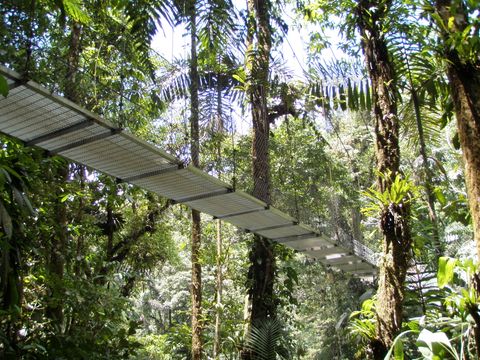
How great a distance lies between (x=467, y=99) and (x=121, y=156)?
1846 millimetres

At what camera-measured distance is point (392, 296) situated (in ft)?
8.21

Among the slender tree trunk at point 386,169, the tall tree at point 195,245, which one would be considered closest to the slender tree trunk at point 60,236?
the tall tree at point 195,245

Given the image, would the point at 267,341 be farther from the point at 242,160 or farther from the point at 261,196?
the point at 242,160

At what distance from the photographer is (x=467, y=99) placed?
7.04 feet

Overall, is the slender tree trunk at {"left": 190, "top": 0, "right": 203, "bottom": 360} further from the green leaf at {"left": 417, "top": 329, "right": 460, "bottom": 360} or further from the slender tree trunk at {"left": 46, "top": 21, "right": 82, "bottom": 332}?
the green leaf at {"left": 417, "top": 329, "right": 460, "bottom": 360}

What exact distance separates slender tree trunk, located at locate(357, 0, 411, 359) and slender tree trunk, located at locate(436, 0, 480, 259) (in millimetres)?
497

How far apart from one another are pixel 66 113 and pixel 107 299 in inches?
65.9

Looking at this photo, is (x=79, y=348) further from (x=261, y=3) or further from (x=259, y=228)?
(x=261, y=3)

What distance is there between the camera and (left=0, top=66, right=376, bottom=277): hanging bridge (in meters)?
2.27

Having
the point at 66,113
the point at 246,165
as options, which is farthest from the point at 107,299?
the point at 246,165

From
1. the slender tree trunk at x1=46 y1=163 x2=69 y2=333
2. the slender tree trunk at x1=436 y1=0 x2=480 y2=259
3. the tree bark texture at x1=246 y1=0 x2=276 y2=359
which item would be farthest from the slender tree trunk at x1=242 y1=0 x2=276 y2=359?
the slender tree trunk at x1=436 y1=0 x2=480 y2=259

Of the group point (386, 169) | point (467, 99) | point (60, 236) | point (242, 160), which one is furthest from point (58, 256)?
point (242, 160)

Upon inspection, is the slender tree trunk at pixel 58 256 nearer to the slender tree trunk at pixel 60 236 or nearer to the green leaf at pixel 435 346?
the slender tree trunk at pixel 60 236

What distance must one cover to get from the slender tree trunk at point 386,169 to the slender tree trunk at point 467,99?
1.63 ft
